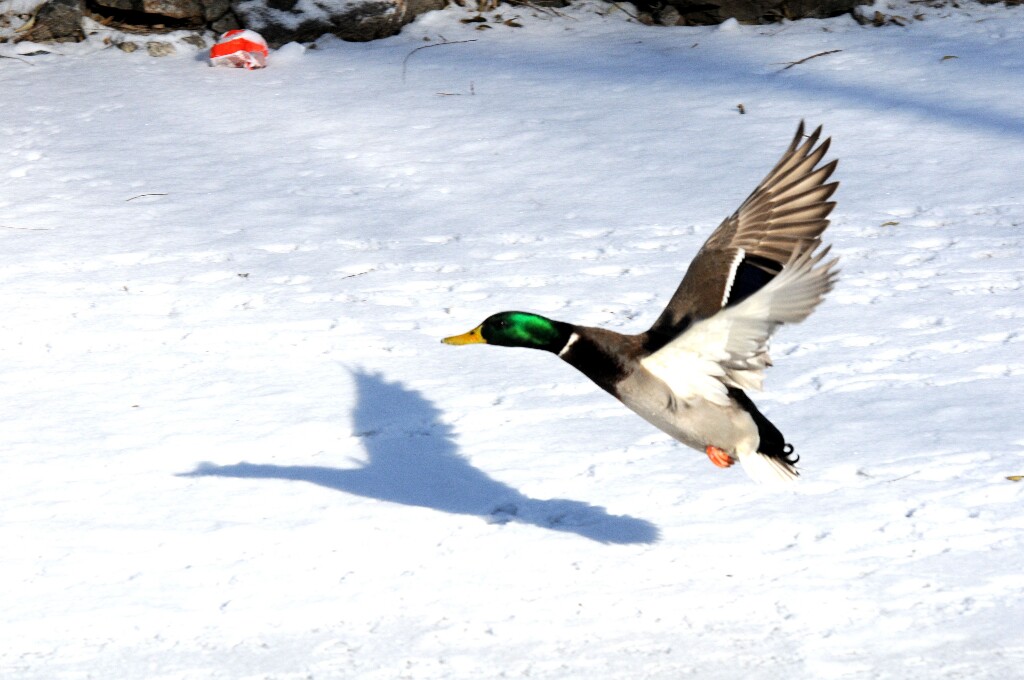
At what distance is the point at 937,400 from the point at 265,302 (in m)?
2.81

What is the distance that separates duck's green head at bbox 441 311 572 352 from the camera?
3.68 meters

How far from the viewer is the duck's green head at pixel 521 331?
145 inches

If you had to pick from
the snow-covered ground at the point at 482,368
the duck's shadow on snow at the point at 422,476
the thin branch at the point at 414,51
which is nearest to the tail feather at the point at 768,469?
the snow-covered ground at the point at 482,368

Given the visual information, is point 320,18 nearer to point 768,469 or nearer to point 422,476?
point 422,476

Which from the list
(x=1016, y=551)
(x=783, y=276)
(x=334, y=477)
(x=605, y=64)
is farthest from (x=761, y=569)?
(x=605, y=64)

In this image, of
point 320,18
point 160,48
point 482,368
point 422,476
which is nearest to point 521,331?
point 422,476

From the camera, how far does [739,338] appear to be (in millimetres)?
3430

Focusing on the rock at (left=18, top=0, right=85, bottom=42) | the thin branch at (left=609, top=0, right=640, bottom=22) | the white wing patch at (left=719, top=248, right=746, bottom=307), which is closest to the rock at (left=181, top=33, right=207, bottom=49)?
the rock at (left=18, top=0, right=85, bottom=42)

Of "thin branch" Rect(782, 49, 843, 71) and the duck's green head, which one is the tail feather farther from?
"thin branch" Rect(782, 49, 843, 71)

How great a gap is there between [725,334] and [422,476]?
1.49m

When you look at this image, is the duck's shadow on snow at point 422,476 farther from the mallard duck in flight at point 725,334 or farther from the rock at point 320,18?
the rock at point 320,18

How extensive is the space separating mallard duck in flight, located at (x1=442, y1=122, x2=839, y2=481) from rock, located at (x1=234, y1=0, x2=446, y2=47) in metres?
4.95

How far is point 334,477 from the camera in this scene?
4.49m

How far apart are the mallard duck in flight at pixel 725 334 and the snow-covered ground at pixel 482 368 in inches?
18.9
